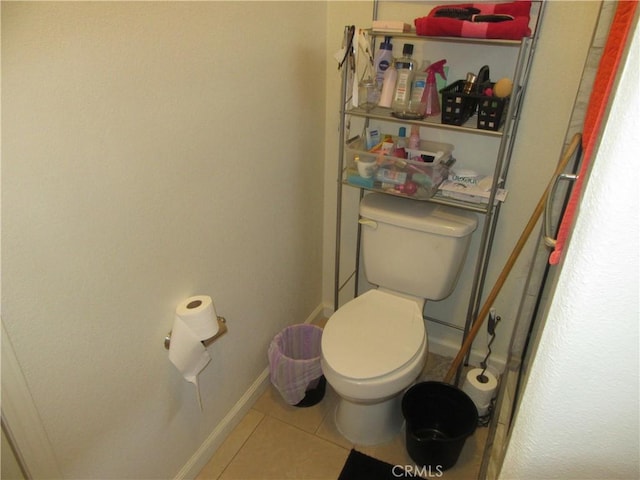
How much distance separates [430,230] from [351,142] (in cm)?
46

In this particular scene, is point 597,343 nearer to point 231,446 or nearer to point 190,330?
point 190,330

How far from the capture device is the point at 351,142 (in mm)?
1734

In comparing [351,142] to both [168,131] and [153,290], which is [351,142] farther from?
[153,290]

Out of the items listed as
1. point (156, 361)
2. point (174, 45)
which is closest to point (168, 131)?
point (174, 45)

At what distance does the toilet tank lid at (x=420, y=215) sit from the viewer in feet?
5.20

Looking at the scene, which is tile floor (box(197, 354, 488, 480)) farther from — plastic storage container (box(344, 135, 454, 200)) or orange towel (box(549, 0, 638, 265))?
orange towel (box(549, 0, 638, 265))

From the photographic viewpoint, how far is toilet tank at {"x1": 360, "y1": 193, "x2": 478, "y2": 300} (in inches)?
63.4

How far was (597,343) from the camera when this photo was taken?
515 millimetres

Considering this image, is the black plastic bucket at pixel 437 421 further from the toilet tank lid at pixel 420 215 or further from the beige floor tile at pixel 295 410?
the toilet tank lid at pixel 420 215

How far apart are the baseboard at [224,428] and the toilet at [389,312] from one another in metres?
0.34

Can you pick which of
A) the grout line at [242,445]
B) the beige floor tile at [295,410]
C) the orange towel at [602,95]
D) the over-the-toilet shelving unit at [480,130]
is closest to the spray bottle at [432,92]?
the over-the-toilet shelving unit at [480,130]

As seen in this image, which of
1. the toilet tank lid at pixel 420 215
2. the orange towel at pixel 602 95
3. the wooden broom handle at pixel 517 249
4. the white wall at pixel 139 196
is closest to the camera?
the orange towel at pixel 602 95

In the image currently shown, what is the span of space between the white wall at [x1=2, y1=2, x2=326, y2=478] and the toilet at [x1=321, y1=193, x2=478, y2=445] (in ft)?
1.20

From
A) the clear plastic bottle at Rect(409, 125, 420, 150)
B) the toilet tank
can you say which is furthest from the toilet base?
the clear plastic bottle at Rect(409, 125, 420, 150)
